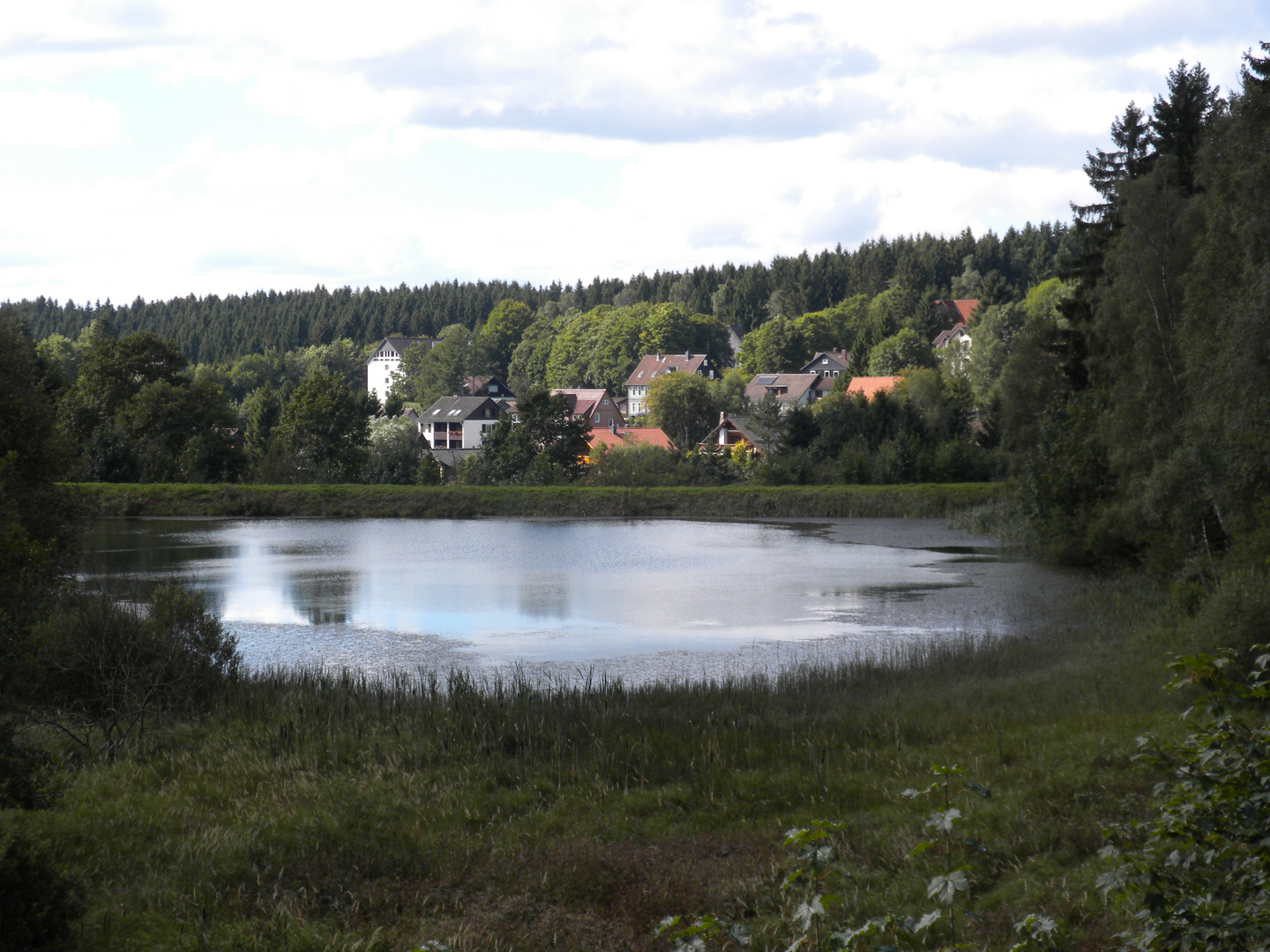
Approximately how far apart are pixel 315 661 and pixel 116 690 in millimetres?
5961

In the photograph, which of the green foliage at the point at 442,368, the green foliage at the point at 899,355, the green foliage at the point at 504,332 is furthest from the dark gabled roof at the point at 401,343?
the green foliage at the point at 899,355

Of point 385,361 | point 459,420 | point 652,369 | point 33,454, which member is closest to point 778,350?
point 652,369

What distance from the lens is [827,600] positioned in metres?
26.9

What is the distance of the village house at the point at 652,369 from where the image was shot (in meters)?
144

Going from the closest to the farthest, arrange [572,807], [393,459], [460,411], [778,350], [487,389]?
1. [572,807]
2. [393,459]
3. [460,411]
4. [778,350]
5. [487,389]

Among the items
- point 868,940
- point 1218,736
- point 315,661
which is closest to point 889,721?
point 868,940

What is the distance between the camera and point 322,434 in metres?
68.9

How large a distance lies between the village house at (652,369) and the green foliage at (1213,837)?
136871mm

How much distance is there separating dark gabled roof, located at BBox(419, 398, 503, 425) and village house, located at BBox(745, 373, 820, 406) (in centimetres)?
2863

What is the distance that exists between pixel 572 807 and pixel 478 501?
175 ft

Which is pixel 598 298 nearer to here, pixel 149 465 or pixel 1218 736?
pixel 149 465

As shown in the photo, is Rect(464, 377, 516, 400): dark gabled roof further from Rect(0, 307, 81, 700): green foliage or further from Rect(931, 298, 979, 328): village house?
Rect(0, 307, 81, 700): green foliage

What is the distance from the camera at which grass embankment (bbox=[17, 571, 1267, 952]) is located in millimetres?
7184

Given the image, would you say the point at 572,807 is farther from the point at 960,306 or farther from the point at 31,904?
the point at 960,306
